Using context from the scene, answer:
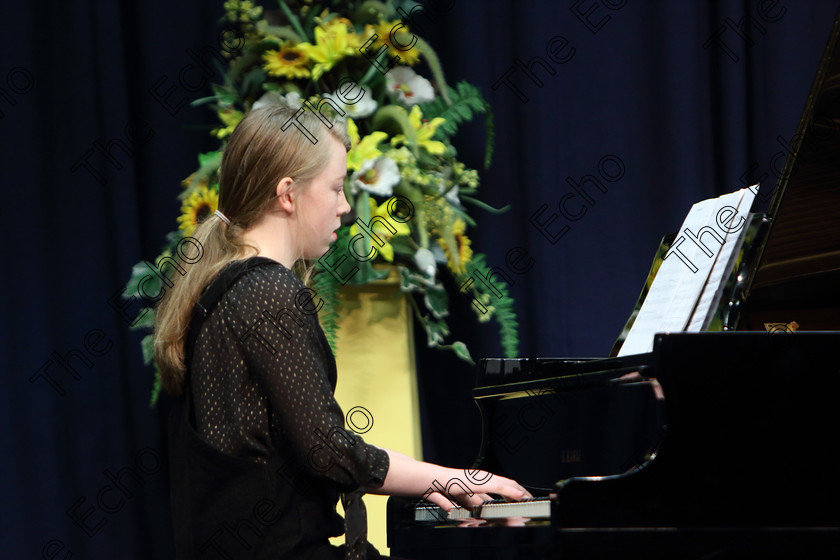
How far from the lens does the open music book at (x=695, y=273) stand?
65.2 inches

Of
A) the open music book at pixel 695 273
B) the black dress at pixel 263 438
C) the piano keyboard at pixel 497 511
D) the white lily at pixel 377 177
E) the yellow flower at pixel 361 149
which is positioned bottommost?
the piano keyboard at pixel 497 511

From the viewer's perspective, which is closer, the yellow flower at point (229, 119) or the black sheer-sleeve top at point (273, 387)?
the black sheer-sleeve top at point (273, 387)

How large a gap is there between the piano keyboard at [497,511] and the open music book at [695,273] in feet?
1.43

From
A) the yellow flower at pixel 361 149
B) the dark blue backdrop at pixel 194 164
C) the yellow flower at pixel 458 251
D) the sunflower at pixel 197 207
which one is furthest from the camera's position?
the dark blue backdrop at pixel 194 164

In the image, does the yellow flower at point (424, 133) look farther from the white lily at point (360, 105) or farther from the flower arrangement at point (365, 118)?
the white lily at point (360, 105)

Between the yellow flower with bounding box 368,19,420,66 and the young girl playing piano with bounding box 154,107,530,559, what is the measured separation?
0.95 metres

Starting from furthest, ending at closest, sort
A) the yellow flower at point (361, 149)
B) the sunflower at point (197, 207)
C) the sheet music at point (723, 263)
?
the sunflower at point (197, 207)
the yellow flower at point (361, 149)
the sheet music at point (723, 263)

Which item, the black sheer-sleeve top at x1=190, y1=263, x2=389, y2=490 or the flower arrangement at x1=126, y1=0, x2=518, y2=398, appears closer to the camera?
the black sheer-sleeve top at x1=190, y1=263, x2=389, y2=490

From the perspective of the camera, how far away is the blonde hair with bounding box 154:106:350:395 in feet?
4.95

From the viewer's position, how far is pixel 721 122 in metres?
3.16

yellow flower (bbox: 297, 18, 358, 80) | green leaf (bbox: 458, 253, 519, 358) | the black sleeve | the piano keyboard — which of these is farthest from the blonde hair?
green leaf (bbox: 458, 253, 519, 358)

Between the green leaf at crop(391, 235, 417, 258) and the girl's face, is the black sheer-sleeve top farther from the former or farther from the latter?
the green leaf at crop(391, 235, 417, 258)

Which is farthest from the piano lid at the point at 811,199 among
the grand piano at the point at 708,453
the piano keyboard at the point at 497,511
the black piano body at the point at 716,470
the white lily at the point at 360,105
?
the white lily at the point at 360,105

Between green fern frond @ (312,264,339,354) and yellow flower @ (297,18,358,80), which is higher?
yellow flower @ (297,18,358,80)
